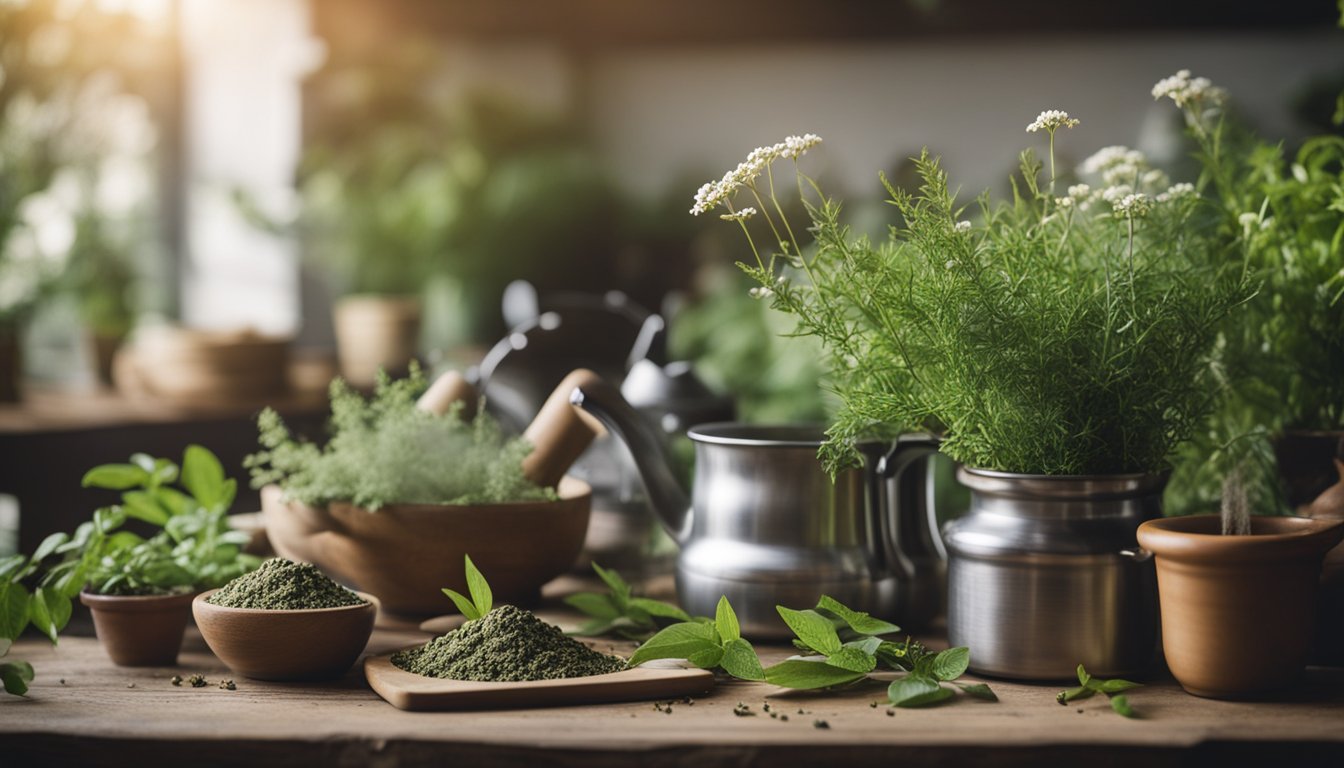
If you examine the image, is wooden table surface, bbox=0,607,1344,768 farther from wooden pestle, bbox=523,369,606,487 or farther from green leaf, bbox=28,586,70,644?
wooden pestle, bbox=523,369,606,487

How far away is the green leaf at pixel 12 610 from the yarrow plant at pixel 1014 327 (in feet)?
2.07

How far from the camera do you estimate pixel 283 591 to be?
35.8 inches

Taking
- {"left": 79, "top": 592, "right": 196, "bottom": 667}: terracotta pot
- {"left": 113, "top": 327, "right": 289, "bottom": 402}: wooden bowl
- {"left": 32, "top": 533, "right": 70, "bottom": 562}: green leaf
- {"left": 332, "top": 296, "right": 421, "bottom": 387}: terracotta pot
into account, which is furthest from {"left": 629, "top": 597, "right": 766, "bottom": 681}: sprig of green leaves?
{"left": 332, "top": 296, "right": 421, "bottom": 387}: terracotta pot

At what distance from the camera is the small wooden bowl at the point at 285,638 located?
0.89 m

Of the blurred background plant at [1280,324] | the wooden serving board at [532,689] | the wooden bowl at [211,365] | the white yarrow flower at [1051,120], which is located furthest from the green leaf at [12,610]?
the wooden bowl at [211,365]

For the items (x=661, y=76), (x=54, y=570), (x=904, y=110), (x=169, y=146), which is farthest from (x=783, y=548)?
(x=169, y=146)

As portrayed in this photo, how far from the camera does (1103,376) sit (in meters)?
0.87

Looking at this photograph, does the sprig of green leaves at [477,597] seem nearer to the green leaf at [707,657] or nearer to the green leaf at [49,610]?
the green leaf at [707,657]

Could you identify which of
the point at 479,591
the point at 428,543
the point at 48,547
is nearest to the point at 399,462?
the point at 428,543

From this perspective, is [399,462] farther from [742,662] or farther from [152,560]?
[742,662]

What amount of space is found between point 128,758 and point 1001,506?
0.63 meters

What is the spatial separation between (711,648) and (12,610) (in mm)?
559

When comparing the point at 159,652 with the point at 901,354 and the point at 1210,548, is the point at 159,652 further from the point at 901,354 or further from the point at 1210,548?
the point at 1210,548

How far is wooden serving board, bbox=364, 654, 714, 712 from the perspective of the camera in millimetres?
839
